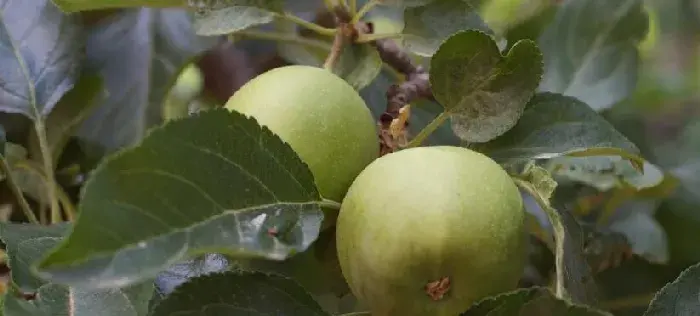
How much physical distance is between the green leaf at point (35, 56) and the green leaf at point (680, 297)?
408 millimetres

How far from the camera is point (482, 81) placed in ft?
1.28

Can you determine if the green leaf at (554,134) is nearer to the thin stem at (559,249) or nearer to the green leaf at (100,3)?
the thin stem at (559,249)

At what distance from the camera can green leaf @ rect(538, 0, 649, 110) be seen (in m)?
0.60

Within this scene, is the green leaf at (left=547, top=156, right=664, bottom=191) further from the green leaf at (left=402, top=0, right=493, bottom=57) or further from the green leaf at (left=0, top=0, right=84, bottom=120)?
the green leaf at (left=0, top=0, right=84, bottom=120)

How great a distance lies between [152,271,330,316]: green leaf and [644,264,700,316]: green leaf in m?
0.16

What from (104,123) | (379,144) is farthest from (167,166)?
(104,123)

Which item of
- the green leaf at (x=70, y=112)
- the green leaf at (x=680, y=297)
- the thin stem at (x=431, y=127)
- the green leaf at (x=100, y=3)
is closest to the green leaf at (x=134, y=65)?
the green leaf at (x=70, y=112)

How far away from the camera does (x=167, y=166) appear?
29 centimetres

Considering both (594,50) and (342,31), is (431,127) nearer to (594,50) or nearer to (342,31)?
(342,31)

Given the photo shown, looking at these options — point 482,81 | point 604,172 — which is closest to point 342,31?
point 482,81

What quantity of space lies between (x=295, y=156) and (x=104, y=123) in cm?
29

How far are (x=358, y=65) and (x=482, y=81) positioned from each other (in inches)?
4.5

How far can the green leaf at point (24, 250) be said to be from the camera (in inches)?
14.6

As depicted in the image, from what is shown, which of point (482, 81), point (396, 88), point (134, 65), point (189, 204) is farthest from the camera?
point (134, 65)
